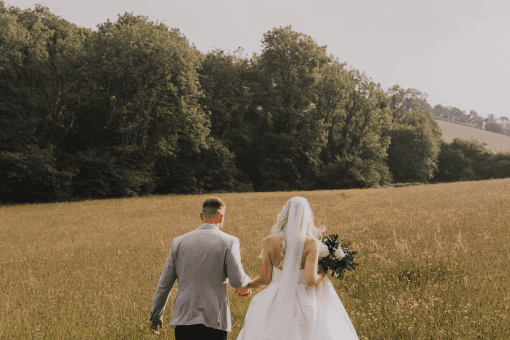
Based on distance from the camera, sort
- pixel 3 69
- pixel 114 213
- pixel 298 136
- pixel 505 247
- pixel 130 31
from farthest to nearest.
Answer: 1. pixel 298 136
2. pixel 130 31
3. pixel 3 69
4. pixel 114 213
5. pixel 505 247

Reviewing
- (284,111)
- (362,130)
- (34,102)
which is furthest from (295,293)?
(362,130)

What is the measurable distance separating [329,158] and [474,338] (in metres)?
53.0

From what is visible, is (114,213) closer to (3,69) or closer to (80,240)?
(80,240)

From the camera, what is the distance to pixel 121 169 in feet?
121

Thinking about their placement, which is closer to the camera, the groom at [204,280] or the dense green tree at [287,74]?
the groom at [204,280]

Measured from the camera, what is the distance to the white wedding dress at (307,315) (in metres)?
3.66

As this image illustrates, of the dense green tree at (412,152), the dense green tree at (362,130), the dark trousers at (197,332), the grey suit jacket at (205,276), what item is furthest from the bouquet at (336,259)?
the dense green tree at (412,152)

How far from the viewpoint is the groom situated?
3.52 meters

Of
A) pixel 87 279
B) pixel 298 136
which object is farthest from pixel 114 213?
pixel 298 136

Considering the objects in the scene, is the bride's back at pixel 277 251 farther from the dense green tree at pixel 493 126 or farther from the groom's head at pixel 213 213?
the dense green tree at pixel 493 126

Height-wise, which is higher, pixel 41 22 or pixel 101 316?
pixel 41 22

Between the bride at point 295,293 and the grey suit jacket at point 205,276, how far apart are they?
1.38 feet

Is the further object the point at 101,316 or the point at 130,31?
the point at 130,31

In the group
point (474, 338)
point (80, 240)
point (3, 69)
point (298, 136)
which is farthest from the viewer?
point (298, 136)
